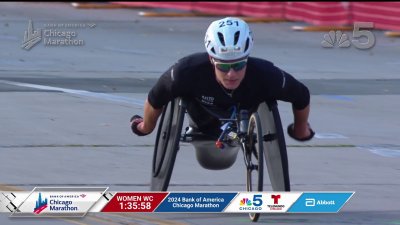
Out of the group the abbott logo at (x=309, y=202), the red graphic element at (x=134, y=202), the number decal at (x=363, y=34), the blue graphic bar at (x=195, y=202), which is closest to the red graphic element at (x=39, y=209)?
the red graphic element at (x=134, y=202)

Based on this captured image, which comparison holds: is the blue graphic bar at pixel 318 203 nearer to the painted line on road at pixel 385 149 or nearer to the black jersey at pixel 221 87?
the black jersey at pixel 221 87

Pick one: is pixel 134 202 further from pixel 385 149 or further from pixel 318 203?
pixel 385 149

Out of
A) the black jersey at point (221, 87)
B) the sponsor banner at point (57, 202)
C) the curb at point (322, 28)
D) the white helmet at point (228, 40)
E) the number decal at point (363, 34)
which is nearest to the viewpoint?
the sponsor banner at point (57, 202)

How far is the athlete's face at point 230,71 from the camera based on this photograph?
7.55m

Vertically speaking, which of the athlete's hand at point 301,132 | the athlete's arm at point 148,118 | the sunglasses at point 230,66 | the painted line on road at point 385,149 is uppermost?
the sunglasses at point 230,66

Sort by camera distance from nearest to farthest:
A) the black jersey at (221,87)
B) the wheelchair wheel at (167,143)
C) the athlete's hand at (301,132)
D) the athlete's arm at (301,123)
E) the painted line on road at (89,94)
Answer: the black jersey at (221,87)
the wheelchair wheel at (167,143)
the athlete's arm at (301,123)
the athlete's hand at (301,132)
the painted line on road at (89,94)

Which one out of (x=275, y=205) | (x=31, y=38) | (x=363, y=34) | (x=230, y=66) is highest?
(x=363, y=34)

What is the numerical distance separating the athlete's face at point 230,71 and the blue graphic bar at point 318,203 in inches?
32.6

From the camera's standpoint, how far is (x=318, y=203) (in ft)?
24.6

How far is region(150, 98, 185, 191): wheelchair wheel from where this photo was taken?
308 inches

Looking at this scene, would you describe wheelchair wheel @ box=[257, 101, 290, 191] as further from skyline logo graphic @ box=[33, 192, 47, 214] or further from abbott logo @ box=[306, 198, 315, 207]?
skyline logo graphic @ box=[33, 192, 47, 214]

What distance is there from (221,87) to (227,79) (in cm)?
16

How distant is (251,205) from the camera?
7406mm

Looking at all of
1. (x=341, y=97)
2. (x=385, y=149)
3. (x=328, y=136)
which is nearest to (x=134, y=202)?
(x=385, y=149)
